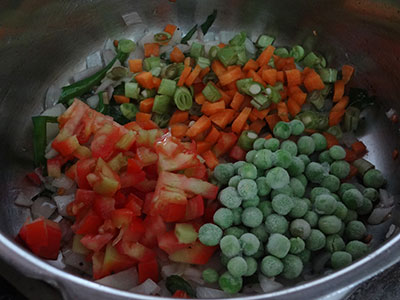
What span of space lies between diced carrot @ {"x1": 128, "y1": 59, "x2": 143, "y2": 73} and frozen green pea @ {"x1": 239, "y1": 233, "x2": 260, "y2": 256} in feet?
3.47

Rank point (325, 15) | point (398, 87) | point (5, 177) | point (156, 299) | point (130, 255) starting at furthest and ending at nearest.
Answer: point (325, 15) → point (398, 87) → point (5, 177) → point (130, 255) → point (156, 299)

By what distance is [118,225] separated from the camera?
1.62m

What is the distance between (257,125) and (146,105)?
0.51m

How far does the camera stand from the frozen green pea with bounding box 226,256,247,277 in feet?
4.95

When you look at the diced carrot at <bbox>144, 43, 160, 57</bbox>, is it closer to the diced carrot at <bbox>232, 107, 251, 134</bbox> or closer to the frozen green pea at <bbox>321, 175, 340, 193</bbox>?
the diced carrot at <bbox>232, 107, 251, 134</bbox>

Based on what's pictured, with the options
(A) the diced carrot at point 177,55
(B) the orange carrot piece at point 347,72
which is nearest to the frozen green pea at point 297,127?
(B) the orange carrot piece at point 347,72

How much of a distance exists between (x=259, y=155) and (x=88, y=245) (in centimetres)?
71

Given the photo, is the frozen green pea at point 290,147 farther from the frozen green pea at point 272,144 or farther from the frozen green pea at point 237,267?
the frozen green pea at point 237,267

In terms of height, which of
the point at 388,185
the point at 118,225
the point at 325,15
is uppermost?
the point at 325,15

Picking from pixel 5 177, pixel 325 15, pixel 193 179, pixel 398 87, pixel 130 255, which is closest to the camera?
pixel 130 255

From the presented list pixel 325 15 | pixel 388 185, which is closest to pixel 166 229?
pixel 388 185

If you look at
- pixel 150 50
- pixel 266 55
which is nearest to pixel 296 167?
pixel 266 55

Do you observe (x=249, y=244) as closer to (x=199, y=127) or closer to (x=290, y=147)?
(x=290, y=147)

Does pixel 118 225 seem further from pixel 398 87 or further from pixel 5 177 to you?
pixel 398 87
